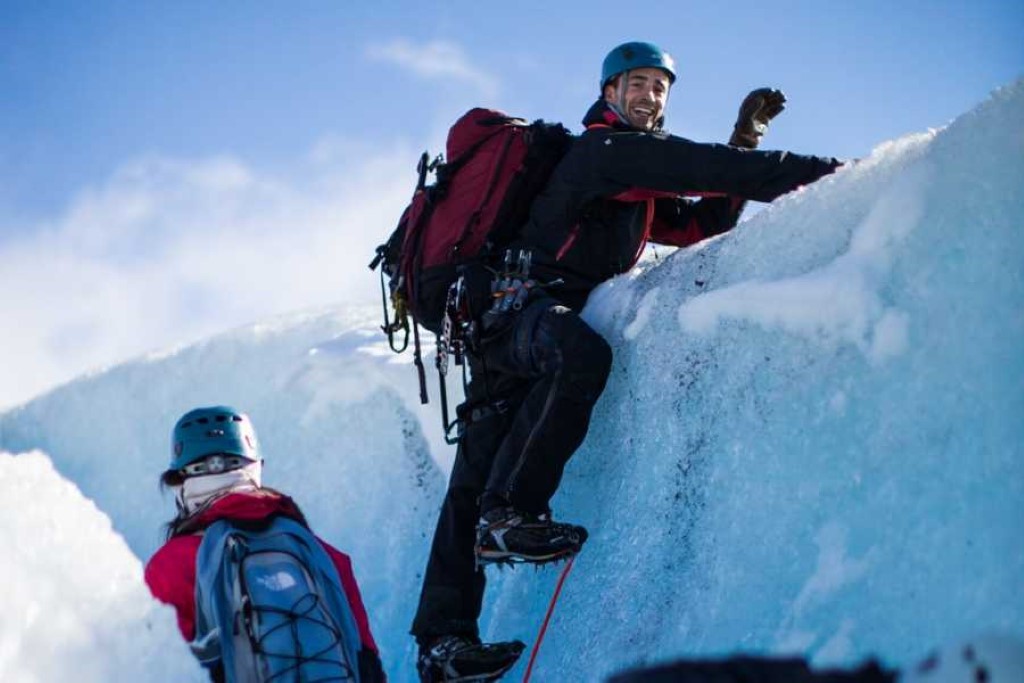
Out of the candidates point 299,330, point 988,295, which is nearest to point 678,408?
point 988,295

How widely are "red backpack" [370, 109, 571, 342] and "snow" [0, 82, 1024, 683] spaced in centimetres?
54

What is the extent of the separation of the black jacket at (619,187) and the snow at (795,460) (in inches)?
7.4

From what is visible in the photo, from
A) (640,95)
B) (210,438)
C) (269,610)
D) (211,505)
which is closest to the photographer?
(269,610)

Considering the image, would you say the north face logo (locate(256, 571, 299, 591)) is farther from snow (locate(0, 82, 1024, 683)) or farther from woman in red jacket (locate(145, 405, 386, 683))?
snow (locate(0, 82, 1024, 683))

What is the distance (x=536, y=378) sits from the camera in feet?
14.6

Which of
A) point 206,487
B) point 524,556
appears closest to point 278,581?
point 206,487

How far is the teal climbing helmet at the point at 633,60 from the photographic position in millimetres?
4887

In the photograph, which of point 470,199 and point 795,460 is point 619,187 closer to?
point 470,199

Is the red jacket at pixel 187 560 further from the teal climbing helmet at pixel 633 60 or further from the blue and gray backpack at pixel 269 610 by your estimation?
the teal climbing helmet at pixel 633 60

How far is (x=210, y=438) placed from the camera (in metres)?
4.02

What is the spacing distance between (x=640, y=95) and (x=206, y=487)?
247cm

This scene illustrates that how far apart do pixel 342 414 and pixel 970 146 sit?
15.1 ft

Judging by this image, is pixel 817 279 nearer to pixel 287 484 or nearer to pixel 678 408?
pixel 678 408

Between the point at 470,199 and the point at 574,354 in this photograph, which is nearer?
the point at 574,354
